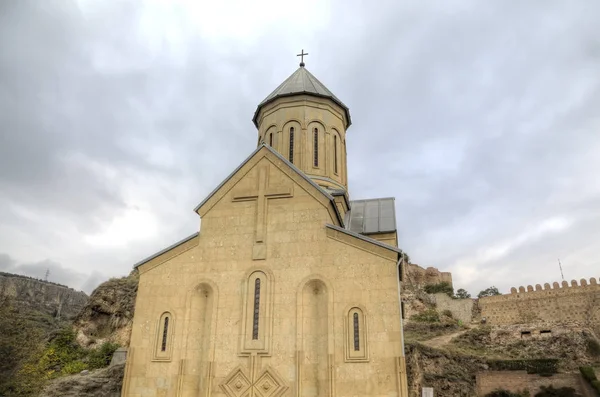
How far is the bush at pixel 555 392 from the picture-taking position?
2423 centimetres

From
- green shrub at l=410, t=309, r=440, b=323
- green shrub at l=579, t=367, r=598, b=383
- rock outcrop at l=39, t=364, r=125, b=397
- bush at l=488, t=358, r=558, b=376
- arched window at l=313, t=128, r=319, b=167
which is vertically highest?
arched window at l=313, t=128, r=319, b=167

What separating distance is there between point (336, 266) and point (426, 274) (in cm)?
4435

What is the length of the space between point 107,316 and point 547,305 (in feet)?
115

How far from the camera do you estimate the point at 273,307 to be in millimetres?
10633

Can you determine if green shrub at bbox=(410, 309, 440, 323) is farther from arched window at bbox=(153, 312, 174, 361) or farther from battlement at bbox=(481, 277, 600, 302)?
arched window at bbox=(153, 312, 174, 361)

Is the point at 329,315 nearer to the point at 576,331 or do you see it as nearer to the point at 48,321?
the point at 576,331

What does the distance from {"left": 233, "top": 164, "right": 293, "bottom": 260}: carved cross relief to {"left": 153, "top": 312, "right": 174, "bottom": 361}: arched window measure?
2786 mm

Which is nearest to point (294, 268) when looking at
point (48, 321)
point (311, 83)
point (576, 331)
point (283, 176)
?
point (283, 176)

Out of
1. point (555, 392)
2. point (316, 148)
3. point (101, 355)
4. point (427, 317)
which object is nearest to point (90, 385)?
point (101, 355)

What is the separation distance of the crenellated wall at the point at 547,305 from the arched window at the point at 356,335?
33076 mm

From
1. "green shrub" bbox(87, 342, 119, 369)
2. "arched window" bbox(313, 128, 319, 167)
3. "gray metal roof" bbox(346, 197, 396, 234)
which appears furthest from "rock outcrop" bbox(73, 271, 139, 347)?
"gray metal roof" bbox(346, 197, 396, 234)

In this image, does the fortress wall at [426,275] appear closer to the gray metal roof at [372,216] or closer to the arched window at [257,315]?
the gray metal roof at [372,216]

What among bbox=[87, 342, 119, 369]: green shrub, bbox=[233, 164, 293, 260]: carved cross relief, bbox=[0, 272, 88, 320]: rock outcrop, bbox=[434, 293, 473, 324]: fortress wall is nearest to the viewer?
bbox=[233, 164, 293, 260]: carved cross relief

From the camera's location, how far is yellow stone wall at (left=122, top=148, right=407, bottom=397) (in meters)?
9.75
